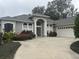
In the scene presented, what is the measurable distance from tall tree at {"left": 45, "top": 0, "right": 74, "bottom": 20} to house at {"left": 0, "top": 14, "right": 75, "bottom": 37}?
50.5 ft

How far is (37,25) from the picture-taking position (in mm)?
38656

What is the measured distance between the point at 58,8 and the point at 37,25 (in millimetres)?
21794

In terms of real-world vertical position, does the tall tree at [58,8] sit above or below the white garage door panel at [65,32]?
above

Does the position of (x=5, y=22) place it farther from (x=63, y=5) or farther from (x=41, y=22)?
(x=63, y=5)

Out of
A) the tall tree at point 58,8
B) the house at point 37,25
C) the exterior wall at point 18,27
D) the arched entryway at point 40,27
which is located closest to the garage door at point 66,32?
the house at point 37,25

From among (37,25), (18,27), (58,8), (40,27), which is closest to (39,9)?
(58,8)

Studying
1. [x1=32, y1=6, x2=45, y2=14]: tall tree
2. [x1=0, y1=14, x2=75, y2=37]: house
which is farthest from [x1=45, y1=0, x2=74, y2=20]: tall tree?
[x1=0, y1=14, x2=75, y2=37]: house

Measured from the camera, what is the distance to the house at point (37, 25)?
3245cm

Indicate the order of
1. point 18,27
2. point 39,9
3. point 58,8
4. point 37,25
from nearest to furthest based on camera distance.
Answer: point 18,27, point 37,25, point 58,8, point 39,9

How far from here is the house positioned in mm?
32447

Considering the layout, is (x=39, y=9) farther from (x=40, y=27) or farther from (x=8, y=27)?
(x=8, y=27)

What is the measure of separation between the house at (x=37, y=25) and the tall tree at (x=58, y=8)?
15401mm

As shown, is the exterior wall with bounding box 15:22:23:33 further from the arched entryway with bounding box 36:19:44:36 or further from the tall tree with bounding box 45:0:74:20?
the tall tree with bounding box 45:0:74:20

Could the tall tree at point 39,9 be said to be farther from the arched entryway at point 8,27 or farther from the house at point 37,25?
the arched entryway at point 8,27
